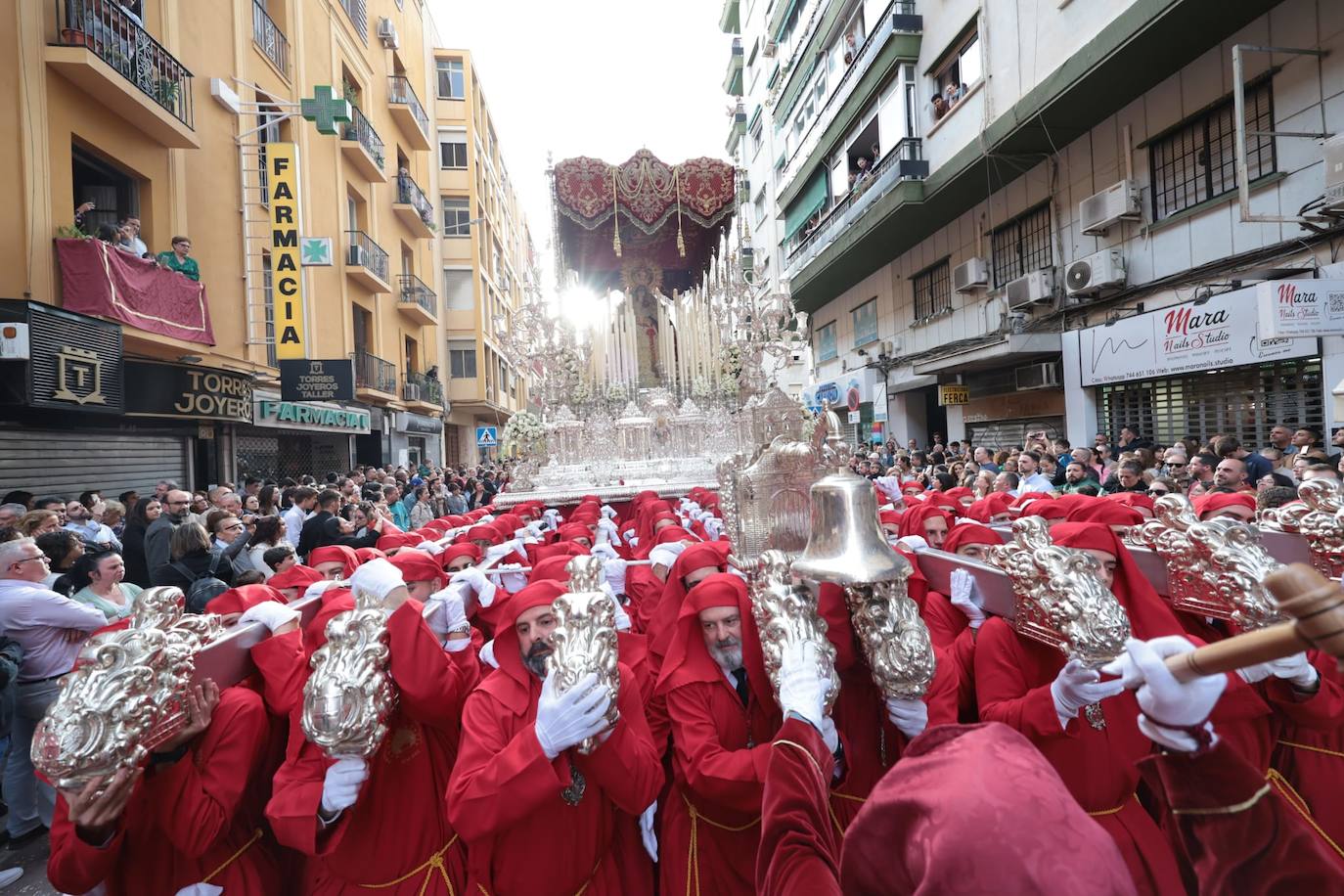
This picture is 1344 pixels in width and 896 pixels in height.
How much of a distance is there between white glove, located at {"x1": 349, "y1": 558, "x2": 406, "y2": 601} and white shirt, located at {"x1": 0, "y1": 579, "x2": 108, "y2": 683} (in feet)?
9.07

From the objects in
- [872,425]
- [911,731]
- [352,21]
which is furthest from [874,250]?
[911,731]

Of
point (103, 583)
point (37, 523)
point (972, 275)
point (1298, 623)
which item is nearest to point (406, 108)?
point (972, 275)

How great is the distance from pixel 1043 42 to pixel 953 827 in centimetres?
1520

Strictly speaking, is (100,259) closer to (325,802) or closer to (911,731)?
(325,802)

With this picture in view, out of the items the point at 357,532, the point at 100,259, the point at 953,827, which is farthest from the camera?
the point at 100,259

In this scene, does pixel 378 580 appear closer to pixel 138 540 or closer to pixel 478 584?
pixel 478 584

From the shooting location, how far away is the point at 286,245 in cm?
1301

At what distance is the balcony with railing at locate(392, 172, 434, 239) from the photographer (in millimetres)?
22016

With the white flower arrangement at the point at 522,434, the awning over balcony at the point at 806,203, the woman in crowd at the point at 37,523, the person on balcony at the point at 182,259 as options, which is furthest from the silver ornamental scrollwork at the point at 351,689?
the awning over balcony at the point at 806,203

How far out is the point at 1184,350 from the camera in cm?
1014

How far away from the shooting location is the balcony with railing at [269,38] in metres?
14.1

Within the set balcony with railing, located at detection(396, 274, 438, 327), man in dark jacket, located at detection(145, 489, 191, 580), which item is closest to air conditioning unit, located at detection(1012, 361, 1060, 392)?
man in dark jacket, located at detection(145, 489, 191, 580)

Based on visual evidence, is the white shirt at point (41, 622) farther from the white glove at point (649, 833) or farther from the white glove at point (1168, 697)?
the white glove at point (1168, 697)

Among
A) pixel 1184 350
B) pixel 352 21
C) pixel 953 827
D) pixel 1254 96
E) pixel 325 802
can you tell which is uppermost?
pixel 352 21
